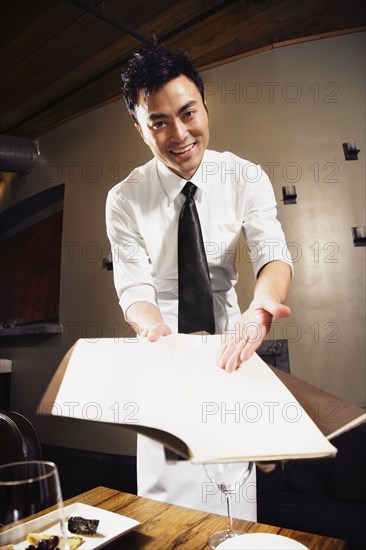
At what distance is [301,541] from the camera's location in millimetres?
788

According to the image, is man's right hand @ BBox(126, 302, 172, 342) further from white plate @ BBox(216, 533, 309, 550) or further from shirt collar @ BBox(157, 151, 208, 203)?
white plate @ BBox(216, 533, 309, 550)

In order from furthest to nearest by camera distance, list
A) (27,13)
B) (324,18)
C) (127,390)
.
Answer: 1. (27,13)
2. (324,18)
3. (127,390)

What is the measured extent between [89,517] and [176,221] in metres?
0.95

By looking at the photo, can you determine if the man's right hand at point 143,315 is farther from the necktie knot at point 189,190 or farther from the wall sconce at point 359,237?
the wall sconce at point 359,237

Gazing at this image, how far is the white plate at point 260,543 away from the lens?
732 millimetres

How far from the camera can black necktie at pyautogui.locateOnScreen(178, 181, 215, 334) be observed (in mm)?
1448

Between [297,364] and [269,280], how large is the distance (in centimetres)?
46

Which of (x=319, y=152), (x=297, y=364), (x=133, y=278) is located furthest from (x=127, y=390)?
(x=319, y=152)

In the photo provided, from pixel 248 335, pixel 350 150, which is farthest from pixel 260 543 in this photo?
pixel 350 150

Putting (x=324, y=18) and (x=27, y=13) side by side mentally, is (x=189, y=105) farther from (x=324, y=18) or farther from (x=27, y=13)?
(x=27, y=13)

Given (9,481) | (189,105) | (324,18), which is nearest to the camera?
(9,481)

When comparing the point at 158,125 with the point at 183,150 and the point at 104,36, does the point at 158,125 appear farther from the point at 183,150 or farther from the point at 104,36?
the point at 104,36

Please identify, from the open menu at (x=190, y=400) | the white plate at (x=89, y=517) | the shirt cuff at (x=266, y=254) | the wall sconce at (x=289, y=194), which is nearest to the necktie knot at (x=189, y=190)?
the shirt cuff at (x=266, y=254)

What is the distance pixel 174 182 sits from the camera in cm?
154
